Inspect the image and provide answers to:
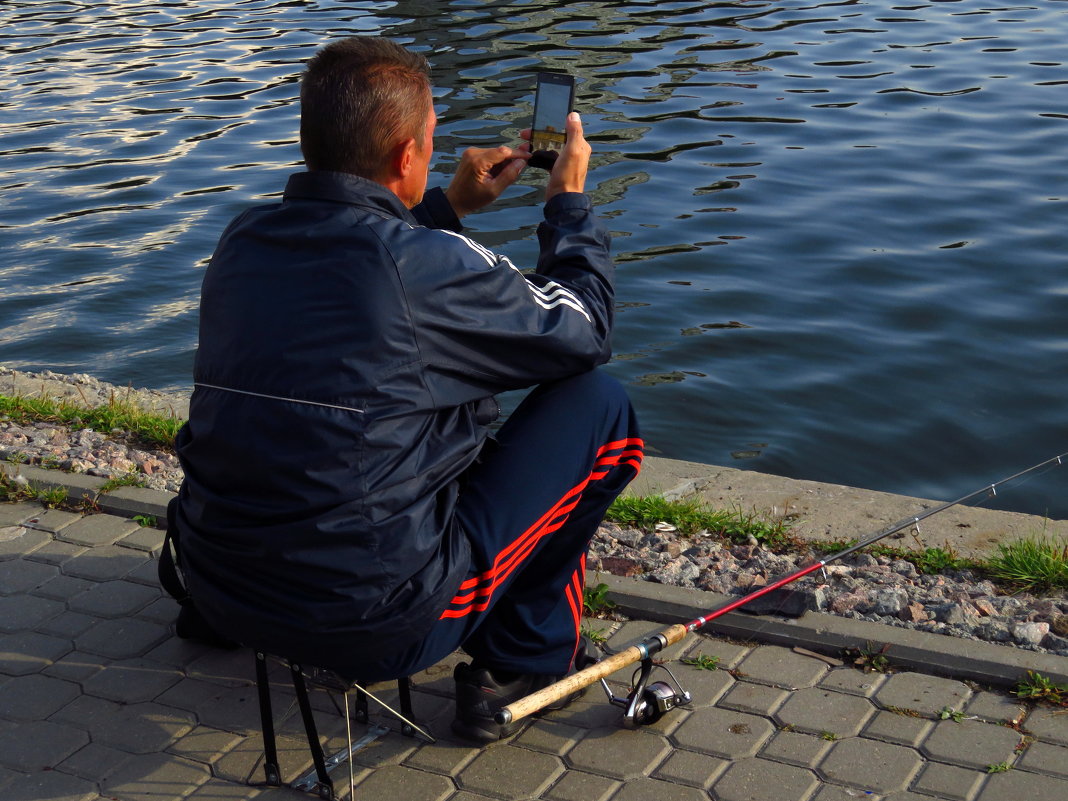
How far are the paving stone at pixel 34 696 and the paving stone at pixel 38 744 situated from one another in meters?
0.06

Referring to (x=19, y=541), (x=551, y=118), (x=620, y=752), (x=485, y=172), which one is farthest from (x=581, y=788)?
Result: (x=19, y=541)

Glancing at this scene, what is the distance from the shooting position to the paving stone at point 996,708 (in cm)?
348

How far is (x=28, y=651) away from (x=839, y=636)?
2.59 metres

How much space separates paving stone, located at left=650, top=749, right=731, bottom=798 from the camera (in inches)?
130

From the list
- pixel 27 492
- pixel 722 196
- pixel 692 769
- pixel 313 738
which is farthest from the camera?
pixel 722 196

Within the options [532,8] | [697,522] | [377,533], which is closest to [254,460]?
[377,533]

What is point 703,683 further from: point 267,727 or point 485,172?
point 485,172

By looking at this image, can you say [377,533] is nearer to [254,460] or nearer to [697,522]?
[254,460]

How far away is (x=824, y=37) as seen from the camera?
1647 centimetres

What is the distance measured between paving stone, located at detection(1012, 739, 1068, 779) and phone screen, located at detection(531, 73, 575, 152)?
7.01 feet

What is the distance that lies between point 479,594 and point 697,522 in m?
2.00

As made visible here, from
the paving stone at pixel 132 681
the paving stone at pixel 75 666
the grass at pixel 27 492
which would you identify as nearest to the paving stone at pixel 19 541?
the grass at pixel 27 492

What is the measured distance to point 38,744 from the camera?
11.7 ft

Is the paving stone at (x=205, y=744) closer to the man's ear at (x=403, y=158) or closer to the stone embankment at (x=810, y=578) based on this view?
the stone embankment at (x=810, y=578)
